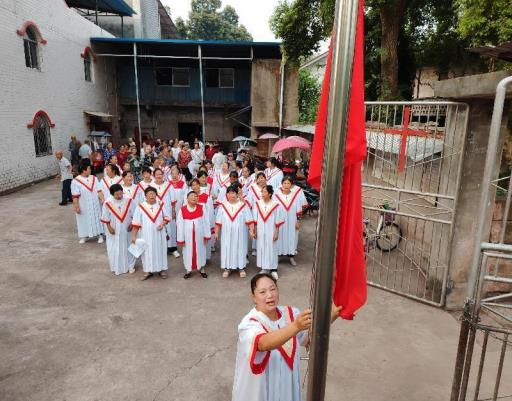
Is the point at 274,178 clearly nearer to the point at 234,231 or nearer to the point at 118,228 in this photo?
the point at 234,231

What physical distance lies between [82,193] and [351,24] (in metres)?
8.11

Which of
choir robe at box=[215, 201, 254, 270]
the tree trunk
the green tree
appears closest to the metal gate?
choir robe at box=[215, 201, 254, 270]

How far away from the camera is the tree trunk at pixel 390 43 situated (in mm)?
11812

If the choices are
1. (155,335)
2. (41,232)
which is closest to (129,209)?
(155,335)

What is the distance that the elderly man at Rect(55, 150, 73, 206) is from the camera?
34.4 ft

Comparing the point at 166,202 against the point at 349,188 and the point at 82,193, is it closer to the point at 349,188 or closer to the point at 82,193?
the point at 82,193

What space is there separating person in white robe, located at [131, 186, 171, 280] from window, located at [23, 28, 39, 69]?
11.1 m

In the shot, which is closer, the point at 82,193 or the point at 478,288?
the point at 478,288

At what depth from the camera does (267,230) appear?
255 inches

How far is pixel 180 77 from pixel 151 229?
57.9 ft

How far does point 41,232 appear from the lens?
349 inches

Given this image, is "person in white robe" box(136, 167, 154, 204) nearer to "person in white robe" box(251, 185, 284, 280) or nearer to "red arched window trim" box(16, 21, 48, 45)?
"person in white robe" box(251, 185, 284, 280)

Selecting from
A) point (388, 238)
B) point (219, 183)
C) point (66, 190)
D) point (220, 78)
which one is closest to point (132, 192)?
point (219, 183)

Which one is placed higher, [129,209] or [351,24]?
[351,24]
